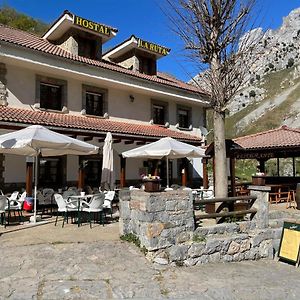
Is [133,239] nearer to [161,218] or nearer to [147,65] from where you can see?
[161,218]

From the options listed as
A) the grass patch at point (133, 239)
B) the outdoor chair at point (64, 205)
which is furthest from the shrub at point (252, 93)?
the grass patch at point (133, 239)

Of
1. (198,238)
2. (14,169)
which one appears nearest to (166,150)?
(198,238)

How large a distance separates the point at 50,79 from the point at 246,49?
8661mm

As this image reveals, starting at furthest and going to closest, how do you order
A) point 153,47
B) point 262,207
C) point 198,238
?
point 153,47 < point 262,207 < point 198,238

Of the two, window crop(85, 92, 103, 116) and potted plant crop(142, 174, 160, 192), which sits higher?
window crop(85, 92, 103, 116)

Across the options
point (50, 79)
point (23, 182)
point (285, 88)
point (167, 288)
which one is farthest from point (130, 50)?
point (285, 88)

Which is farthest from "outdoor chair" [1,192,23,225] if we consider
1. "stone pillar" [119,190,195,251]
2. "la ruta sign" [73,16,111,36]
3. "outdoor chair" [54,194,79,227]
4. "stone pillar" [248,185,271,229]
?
"la ruta sign" [73,16,111,36]

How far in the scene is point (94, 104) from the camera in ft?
51.6

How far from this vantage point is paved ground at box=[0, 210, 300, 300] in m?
4.80

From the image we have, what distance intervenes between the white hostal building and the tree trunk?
2688 millimetres

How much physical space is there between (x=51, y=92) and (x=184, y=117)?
8390 mm

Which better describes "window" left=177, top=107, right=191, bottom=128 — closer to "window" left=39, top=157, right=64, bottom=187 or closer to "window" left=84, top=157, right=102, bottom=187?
"window" left=84, top=157, right=102, bottom=187

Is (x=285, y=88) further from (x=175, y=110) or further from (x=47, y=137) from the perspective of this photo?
(x=47, y=137)

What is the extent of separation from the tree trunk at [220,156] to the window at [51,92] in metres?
8.18
